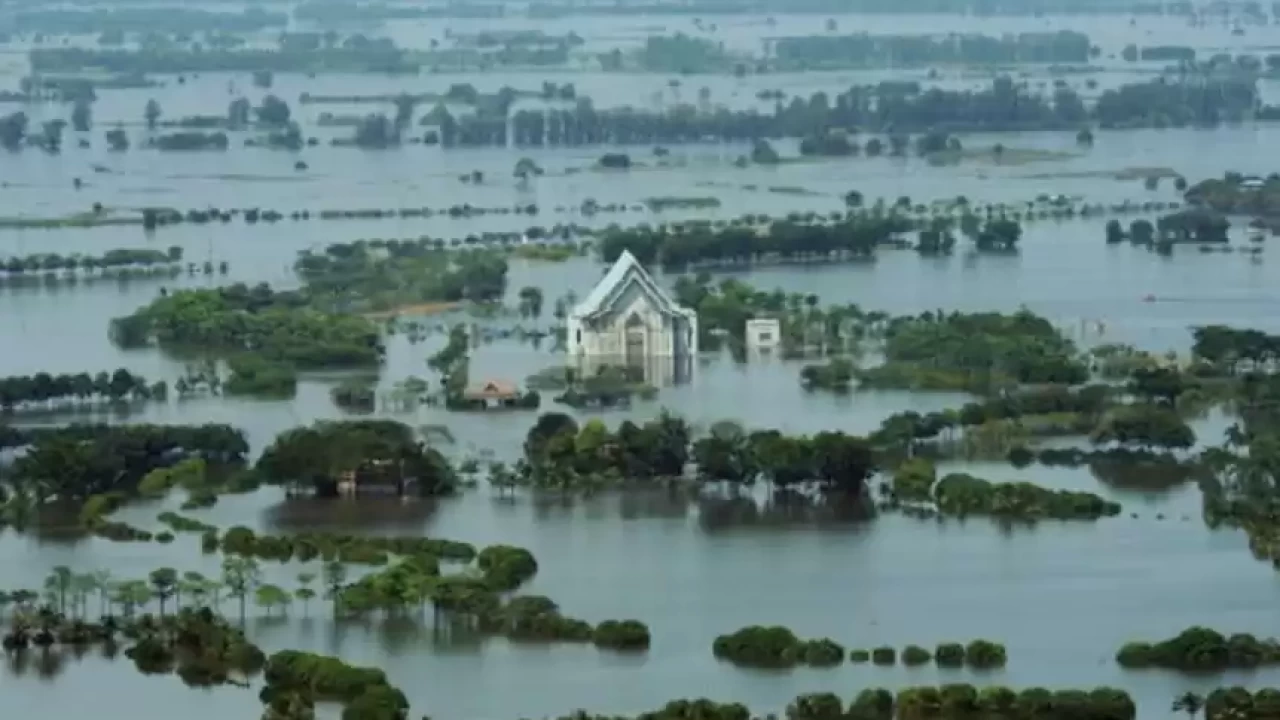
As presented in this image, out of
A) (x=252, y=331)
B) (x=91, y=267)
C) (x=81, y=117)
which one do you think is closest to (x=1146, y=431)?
(x=252, y=331)

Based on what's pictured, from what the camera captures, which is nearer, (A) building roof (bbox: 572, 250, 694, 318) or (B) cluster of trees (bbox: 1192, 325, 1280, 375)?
(B) cluster of trees (bbox: 1192, 325, 1280, 375)

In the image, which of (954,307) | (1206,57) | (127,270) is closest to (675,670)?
(954,307)

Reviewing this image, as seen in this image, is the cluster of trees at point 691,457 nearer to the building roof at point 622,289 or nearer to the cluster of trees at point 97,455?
the cluster of trees at point 97,455

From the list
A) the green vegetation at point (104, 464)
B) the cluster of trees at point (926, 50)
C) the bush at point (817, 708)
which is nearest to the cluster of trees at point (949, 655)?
the bush at point (817, 708)

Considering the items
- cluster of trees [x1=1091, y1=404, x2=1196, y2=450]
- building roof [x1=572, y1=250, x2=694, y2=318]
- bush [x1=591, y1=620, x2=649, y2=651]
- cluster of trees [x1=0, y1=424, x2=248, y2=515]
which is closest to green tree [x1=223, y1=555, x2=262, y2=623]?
bush [x1=591, y1=620, x2=649, y2=651]

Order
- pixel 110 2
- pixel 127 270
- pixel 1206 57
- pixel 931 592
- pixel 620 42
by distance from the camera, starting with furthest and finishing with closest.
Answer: pixel 110 2
pixel 620 42
pixel 1206 57
pixel 127 270
pixel 931 592

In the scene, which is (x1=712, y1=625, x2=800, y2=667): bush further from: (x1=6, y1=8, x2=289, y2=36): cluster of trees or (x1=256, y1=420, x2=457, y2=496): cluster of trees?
(x1=6, y1=8, x2=289, y2=36): cluster of trees

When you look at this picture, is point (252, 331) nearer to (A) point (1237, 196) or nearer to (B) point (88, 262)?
(B) point (88, 262)

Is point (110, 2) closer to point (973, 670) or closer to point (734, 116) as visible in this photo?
point (734, 116)
